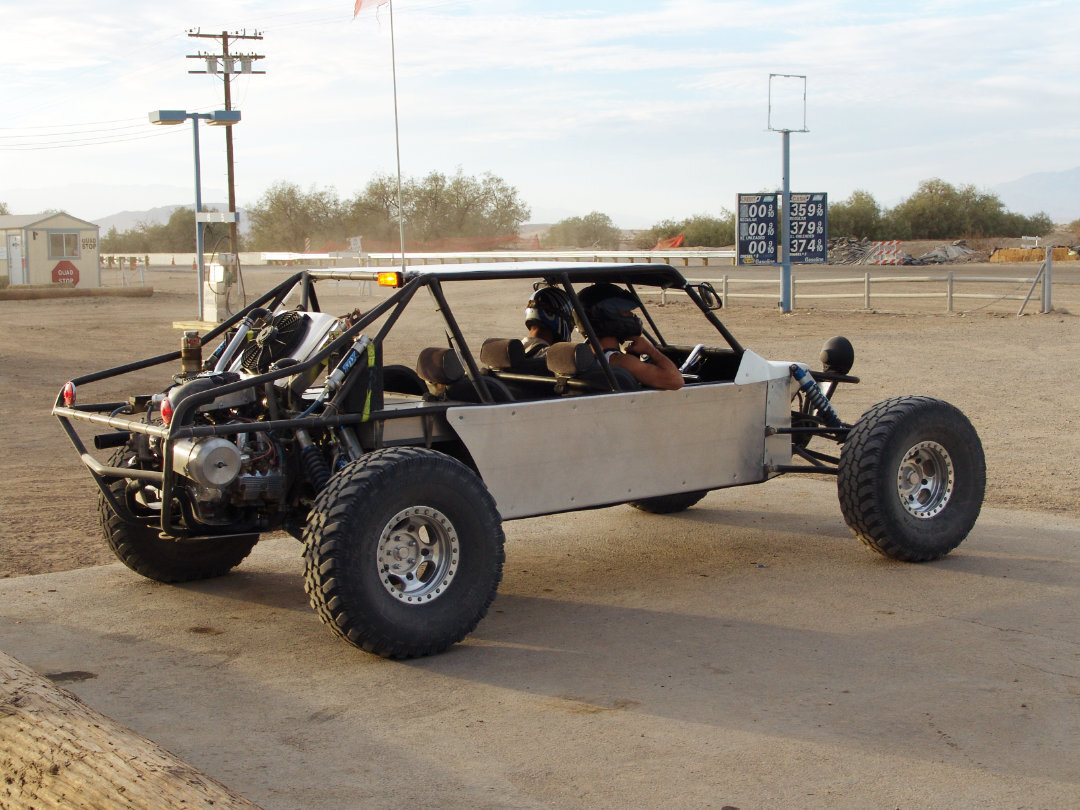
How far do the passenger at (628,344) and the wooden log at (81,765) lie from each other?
3401 millimetres

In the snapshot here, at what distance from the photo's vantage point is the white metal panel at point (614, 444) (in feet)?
18.9

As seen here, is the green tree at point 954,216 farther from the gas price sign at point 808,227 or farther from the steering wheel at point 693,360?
the steering wheel at point 693,360

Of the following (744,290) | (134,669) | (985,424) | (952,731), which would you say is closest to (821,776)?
(952,731)

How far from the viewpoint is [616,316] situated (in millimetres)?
6406

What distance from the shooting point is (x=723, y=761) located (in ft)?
13.3

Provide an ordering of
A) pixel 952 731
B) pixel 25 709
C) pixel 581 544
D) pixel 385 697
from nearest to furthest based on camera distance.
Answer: pixel 25 709
pixel 952 731
pixel 385 697
pixel 581 544

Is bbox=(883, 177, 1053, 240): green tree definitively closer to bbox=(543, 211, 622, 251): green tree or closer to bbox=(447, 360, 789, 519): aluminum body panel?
bbox=(543, 211, 622, 251): green tree

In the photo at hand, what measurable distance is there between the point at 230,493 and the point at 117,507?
2.33ft

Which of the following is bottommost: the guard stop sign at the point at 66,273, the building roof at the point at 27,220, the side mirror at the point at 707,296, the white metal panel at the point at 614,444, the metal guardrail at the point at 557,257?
the white metal panel at the point at 614,444

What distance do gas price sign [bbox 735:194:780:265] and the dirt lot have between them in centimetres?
138

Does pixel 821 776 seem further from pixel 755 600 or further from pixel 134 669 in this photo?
pixel 134 669

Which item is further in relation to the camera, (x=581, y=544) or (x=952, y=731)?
(x=581, y=544)

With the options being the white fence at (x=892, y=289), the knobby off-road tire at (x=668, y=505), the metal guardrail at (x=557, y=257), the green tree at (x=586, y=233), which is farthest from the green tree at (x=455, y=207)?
the knobby off-road tire at (x=668, y=505)

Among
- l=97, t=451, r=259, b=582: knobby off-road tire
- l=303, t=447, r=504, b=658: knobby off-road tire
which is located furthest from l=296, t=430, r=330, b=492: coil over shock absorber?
l=97, t=451, r=259, b=582: knobby off-road tire
